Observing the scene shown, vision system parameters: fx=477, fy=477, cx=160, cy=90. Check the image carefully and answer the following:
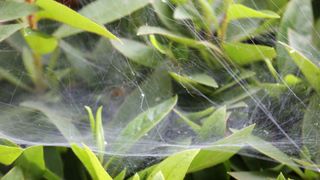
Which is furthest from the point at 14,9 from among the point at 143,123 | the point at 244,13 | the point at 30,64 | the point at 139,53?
the point at 244,13

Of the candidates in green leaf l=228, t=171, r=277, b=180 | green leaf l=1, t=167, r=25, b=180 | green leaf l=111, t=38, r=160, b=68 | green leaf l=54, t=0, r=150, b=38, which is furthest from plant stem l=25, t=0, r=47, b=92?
green leaf l=228, t=171, r=277, b=180

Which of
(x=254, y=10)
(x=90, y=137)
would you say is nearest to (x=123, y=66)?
(x=90, y=137)

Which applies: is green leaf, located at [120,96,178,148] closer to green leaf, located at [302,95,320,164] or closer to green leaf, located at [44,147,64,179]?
green leaf, located at [44,147,64,179]

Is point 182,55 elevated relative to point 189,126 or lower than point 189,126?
elevated

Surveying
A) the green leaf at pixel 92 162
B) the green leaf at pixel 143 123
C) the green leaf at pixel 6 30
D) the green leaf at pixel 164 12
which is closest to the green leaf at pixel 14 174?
the green leaf at pixel 92 162

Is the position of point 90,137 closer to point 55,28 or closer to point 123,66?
point 123,66

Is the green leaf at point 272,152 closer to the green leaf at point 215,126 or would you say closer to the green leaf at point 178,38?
the green leaf at point 215,126

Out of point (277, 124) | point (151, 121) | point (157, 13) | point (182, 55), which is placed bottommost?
point (277, 124)
